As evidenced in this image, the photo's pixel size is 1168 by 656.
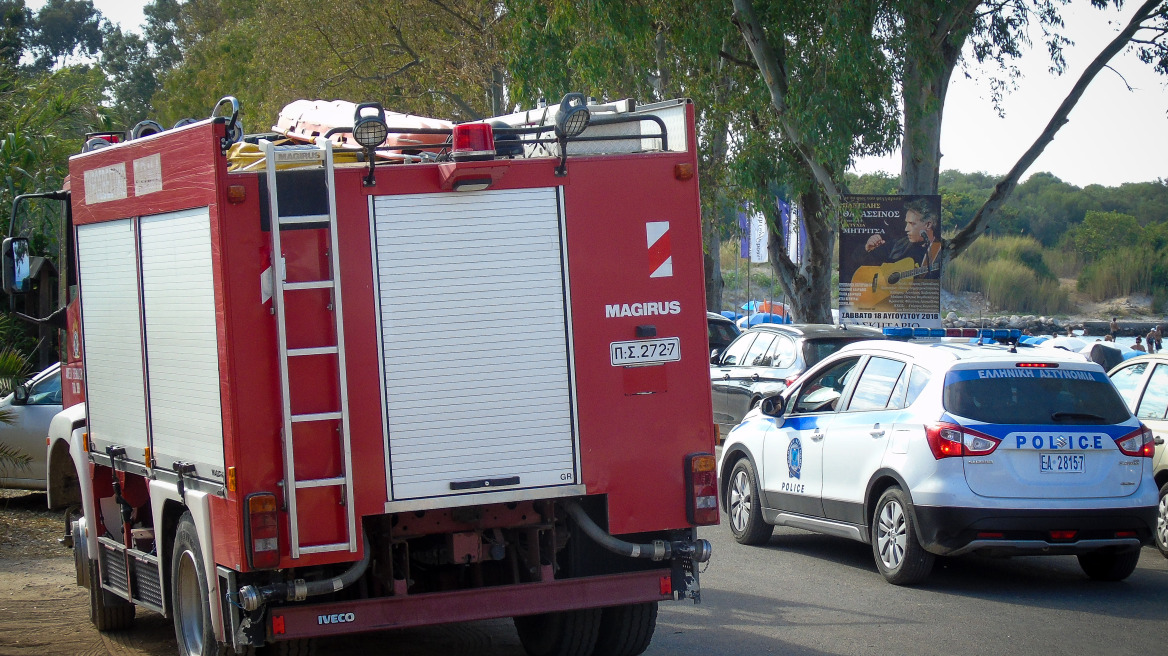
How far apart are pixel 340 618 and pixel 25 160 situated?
13.3m

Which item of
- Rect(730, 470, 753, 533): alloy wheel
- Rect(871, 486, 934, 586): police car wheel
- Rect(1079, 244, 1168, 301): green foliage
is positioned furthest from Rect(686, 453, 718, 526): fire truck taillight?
Rect(1079, 244, 1168, 301): green foliage

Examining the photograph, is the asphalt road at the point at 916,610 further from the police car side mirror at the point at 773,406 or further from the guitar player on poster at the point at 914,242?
the guitar player on poster at the point at 914,242

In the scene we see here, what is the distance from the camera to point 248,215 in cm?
569

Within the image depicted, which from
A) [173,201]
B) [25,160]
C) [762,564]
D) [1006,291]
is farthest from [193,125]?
[1006,291]

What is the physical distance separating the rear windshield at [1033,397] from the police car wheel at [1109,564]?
1038 mm

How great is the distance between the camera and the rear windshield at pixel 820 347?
14938 mm

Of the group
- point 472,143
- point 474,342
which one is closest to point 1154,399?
point 474,342

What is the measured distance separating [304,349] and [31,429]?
30.1ft

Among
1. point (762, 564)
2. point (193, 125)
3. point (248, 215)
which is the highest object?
point (193, 125)

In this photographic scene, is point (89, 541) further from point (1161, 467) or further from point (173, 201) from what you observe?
point (1161, 467)

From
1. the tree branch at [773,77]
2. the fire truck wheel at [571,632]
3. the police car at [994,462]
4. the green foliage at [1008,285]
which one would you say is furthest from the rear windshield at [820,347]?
the green foliage at [1008,285]

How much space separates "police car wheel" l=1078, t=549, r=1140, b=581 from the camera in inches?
353

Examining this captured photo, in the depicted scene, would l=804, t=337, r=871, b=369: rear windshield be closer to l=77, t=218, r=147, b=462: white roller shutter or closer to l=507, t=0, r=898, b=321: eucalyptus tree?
l=507, t=0, r=898, b=321: eucalyptus tree

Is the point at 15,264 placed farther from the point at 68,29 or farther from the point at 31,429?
the point at 68,29
